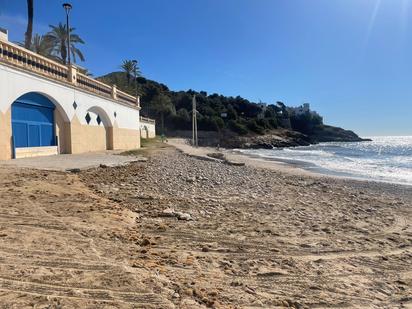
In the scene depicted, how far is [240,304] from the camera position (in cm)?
335

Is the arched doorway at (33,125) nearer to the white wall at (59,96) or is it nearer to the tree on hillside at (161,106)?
the white wall at (59,96)

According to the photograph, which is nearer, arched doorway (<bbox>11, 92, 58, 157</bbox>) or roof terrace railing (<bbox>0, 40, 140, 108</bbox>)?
roof terrace railing (<bbox>0, 40, 140, 108</bbox>)

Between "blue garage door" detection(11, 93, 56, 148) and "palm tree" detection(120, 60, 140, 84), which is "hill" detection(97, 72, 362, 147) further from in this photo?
"blue garage door" detection(11, 93, 56, 148)

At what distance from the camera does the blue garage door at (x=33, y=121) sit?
15078 mm

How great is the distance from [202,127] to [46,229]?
277 feet

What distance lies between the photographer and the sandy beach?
335 cm

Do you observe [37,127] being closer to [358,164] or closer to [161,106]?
[358,164]

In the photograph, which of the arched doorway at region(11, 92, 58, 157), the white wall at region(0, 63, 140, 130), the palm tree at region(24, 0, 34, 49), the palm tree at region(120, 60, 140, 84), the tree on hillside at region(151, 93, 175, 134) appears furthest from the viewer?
the tree on hillside at region(151, 93, 175, 134)

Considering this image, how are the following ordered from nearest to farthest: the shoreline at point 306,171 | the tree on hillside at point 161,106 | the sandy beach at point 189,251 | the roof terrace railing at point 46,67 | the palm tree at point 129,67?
1. the sandy beach at point 189,251
2. the roof terrace railing at point 46,67
3. the shoreline at point 306,171
4. the palm tree at point 129,67
5. the tree on hillside at point 161,106

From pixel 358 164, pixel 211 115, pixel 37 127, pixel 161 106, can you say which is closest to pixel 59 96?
pixel 37 127

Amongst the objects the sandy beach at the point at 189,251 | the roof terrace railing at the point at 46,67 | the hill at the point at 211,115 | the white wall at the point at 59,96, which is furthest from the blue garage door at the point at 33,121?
the hill at the point at 211,115

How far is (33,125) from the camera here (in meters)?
16.3

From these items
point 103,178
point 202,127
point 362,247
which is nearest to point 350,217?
point 362,247

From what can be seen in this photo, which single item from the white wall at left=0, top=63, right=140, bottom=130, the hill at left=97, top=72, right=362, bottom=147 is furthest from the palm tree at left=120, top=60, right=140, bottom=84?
the white wall at left=0, top=63, right=140, bottom=130
